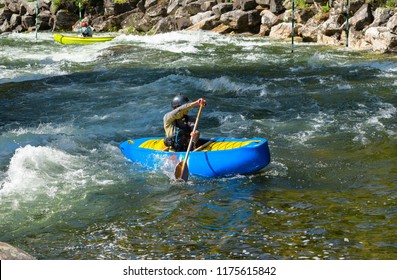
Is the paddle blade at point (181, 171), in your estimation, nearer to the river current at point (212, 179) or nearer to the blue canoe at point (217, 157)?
the river current at point (212, 179)

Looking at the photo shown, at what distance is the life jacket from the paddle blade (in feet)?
2.10

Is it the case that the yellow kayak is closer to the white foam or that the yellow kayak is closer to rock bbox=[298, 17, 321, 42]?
rock bbox=[298, 17, 321, 42]

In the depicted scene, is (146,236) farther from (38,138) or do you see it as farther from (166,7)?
(166,7)

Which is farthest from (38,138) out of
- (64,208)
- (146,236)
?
(146,236)

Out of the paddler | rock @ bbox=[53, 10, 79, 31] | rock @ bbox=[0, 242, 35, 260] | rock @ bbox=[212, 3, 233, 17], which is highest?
rock @ bbox=[0, 242, 35, 260]

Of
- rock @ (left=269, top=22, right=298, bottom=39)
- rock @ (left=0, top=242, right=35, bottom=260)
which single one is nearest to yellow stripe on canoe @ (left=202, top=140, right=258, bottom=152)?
rock @ (left=0, top=242, right=35, bottom=260)

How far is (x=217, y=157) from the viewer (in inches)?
298

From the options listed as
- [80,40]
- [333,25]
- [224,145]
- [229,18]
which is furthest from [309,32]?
[224,145]

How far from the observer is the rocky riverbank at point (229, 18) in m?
19.4

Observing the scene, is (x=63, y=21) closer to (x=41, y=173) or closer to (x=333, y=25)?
(x=333, y=25)

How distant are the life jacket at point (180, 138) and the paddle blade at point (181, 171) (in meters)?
0.64

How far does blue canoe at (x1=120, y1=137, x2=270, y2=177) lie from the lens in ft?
24.5

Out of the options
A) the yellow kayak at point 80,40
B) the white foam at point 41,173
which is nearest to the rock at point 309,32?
the yellow kayak at point 80,40

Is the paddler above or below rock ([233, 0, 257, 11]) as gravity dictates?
above
